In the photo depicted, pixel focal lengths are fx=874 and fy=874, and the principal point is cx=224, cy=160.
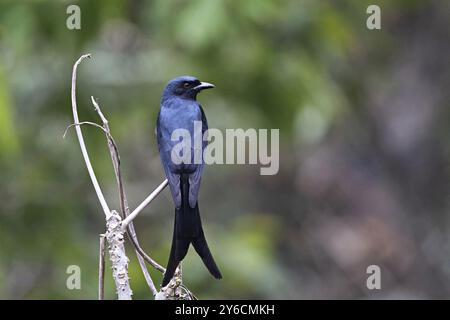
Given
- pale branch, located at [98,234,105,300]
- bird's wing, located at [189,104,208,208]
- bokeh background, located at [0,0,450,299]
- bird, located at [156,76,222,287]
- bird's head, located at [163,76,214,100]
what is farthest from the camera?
bokeh background, located at [0,0,450,299]

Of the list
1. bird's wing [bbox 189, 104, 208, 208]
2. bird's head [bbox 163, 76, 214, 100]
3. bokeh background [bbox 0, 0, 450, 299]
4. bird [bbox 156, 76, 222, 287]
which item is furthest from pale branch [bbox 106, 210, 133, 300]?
bokeh background [bbox 0, 0, 450, 299]

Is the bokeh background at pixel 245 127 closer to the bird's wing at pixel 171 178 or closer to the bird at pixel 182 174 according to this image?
the bird at pixel 182 174

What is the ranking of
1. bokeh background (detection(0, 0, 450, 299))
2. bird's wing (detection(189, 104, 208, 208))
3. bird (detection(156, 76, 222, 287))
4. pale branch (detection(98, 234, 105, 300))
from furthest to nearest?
bokeh background (detection(0, 0, 450, 299)), bird's wing (detection(189, 104, 208, 208)), pale branch (detection(98, 234, 105, 300)), bird (detection(156, 76, 222, 287))

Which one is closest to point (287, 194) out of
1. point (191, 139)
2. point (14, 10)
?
point (14, 10)

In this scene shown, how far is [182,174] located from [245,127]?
198 inches

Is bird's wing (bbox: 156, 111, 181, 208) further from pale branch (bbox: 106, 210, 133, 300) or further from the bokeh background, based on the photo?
the bokeh background

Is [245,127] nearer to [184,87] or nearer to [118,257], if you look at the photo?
[184,87]

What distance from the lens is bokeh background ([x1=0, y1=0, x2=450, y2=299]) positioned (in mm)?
7191

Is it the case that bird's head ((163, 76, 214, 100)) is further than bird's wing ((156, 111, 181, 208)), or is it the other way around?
bird's head ((163, 76, 214, 100))

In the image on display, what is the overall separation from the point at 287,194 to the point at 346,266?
50.1 inches

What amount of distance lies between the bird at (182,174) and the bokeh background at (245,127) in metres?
2.67

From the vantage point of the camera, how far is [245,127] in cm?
796

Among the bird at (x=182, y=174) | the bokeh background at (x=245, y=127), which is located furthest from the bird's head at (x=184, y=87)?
the bokeh background at (x=245, y=127)

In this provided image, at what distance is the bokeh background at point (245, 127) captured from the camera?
719 cm
